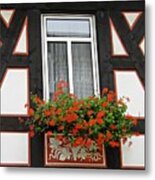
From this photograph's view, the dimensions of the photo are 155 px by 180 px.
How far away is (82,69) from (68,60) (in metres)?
0.09

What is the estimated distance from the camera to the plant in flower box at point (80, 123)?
8.23 ft

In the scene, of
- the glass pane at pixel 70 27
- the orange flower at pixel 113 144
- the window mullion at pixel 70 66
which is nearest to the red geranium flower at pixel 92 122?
the orange flower at pixel 113 144

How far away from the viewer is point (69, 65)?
270 cm

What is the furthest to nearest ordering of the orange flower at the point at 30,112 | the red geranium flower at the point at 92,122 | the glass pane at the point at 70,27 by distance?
the glass pane at the point at 70,27 → the orange flower at the point at 30,112 → the red geranium flower at the point at 92,122

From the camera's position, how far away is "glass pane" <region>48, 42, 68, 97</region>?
269 cm

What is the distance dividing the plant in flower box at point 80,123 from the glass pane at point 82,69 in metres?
0.08

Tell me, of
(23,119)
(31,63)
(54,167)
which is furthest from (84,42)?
(54,167)

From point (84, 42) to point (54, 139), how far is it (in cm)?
57

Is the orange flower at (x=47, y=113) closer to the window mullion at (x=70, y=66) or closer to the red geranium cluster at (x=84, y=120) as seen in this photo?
the red geranium cluster at (x=84, y=120)

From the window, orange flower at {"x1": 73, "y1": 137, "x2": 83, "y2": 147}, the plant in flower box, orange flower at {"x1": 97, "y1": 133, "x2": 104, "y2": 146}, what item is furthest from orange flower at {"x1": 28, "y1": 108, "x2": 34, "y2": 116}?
orange flower at {"x1": 97, "y1": 133, "x2": 104, "y2": 146}

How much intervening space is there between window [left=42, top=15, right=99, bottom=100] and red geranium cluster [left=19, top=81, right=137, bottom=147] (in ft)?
0.45

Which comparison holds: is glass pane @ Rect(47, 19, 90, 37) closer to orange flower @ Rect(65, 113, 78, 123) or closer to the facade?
the facade

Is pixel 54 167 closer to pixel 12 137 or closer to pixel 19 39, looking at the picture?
pixel 12 137

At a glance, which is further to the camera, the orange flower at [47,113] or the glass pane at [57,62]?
the glass pane at [57,62]
